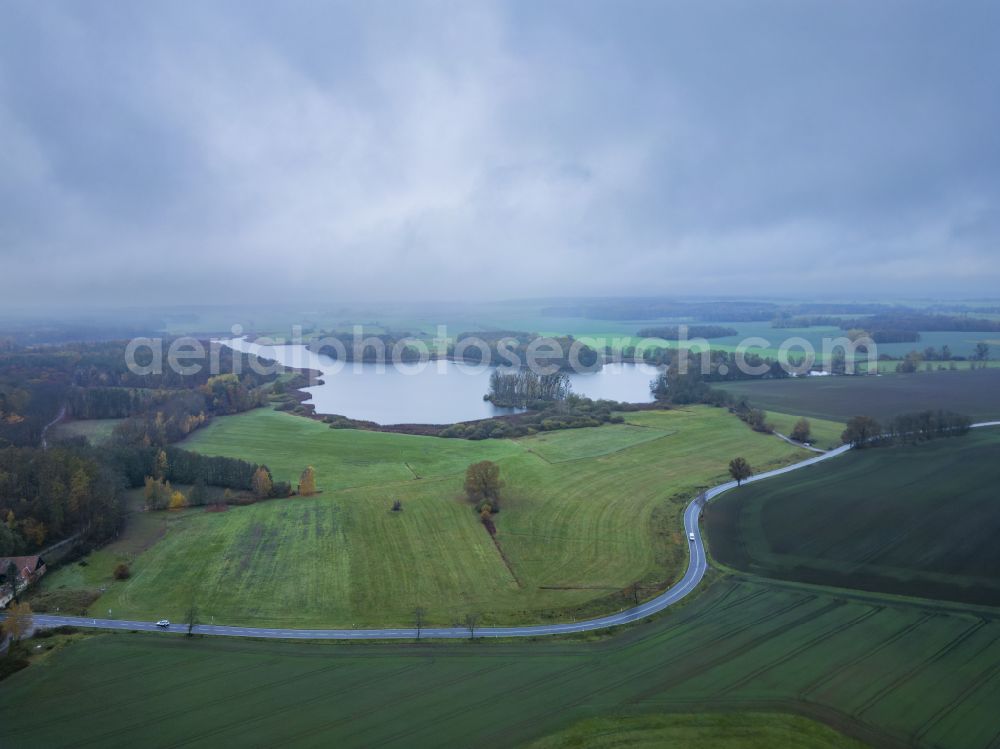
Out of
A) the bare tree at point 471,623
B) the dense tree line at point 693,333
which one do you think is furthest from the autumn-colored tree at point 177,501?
the dense tree line at point 693,333

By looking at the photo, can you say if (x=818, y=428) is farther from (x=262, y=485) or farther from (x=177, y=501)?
(x=177, y=501)

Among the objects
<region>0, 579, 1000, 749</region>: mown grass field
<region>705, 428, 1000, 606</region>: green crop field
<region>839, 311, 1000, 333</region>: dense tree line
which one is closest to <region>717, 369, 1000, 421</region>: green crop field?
<region>705, 428, 1000, 606</region>: green crop field

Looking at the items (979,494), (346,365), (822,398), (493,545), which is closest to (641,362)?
(822,398)

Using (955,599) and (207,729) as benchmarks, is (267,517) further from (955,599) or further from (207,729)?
(955,599)

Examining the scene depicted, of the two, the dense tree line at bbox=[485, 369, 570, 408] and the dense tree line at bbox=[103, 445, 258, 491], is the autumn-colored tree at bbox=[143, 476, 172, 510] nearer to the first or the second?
the dense tree line at bbox=[103, 445, 258, 491]

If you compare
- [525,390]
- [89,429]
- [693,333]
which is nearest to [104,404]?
[89,429]

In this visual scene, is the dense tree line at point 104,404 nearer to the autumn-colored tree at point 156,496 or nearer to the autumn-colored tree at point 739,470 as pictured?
the autumn-colored tree at point 156,496

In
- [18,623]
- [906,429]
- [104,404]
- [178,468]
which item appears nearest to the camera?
[18,623]
